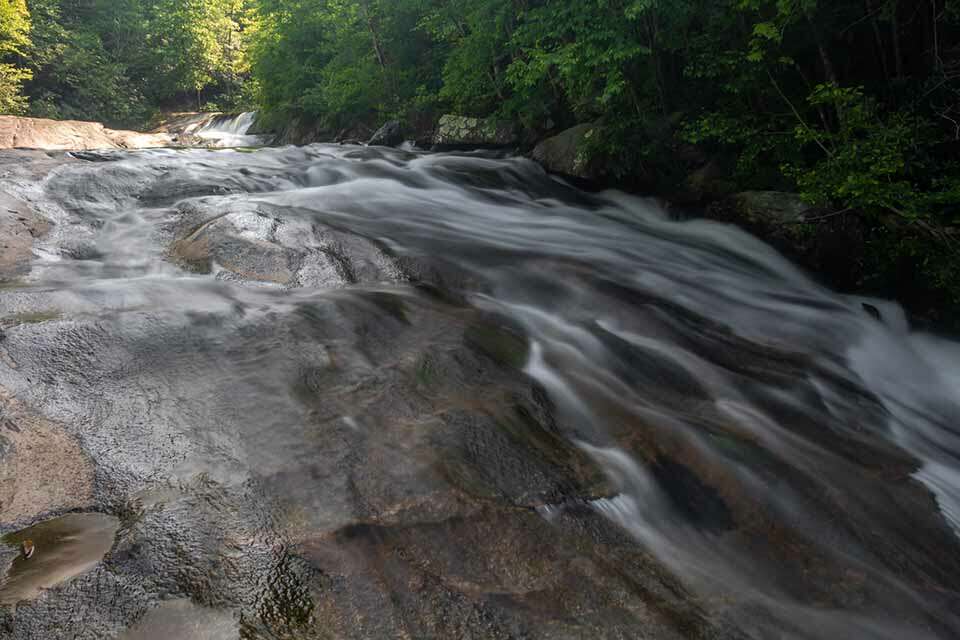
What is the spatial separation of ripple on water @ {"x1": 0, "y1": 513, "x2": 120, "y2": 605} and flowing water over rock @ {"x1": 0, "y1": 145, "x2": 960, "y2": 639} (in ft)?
0.20

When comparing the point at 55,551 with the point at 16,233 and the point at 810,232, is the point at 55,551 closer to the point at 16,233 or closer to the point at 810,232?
the point at 16,233

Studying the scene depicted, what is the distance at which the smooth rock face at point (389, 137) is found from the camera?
1628 cm

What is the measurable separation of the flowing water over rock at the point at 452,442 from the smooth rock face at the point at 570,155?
389 centimetres

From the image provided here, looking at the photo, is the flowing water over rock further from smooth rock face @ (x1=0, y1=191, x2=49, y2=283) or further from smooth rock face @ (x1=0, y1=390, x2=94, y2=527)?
smooth rock face @ (x1=0, y1=191, x2=49, y2=283)

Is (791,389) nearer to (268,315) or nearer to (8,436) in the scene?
(268,315)

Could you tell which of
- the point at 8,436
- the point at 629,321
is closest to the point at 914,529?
the point at 629,321

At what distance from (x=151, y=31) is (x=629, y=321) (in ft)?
137

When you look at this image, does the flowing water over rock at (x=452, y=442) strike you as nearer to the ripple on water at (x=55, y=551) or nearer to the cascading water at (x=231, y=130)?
the ripple on water at (x=55, y=551)

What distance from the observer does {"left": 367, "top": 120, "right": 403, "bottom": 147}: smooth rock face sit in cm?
1628

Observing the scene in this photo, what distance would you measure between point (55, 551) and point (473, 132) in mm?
12893

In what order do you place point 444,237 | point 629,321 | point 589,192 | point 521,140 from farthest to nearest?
1. point 521,140
2. point 589,192
3. point 444,237
4. point 629,321

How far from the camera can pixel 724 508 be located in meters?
2.95

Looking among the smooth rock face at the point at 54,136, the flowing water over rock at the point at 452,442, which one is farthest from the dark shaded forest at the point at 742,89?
the smooth rock face at the point at 54,136

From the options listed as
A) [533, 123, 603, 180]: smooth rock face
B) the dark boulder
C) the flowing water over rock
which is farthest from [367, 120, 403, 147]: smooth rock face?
the dark boulder
